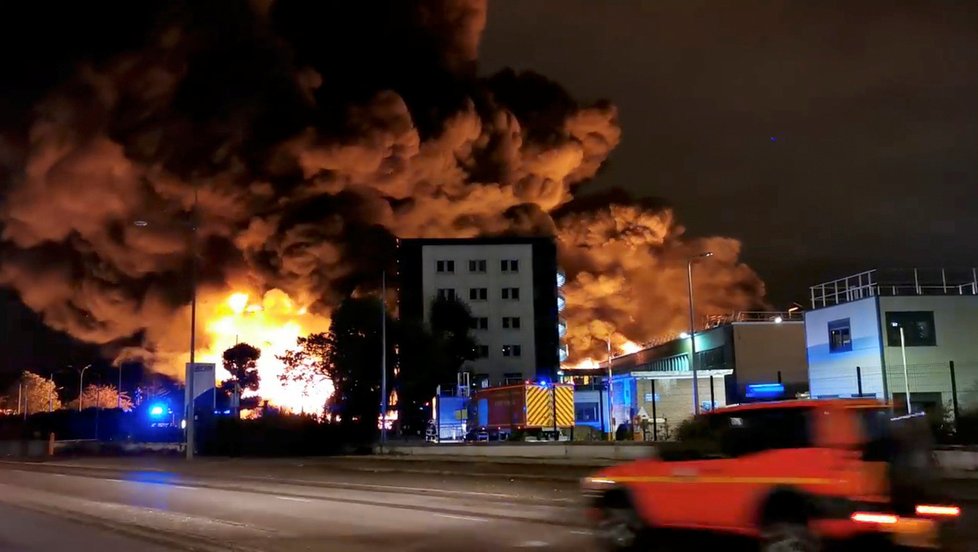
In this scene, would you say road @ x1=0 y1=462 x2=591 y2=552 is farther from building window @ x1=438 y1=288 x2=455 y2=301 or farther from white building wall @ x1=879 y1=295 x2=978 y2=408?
building window @ x1=438 y1=288 x2=455 y2=301

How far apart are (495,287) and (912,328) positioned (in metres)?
43.2

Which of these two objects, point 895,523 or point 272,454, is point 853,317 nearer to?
point 272,454

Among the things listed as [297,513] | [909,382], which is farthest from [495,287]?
[297,513]

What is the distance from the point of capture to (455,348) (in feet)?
235

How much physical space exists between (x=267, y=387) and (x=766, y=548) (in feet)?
206

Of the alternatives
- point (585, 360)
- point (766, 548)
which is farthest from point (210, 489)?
point (585, 360)

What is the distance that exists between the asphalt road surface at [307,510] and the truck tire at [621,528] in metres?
0.43

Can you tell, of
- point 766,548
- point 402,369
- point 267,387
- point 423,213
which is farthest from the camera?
point 423,213

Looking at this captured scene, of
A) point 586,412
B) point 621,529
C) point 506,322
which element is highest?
point 506,322

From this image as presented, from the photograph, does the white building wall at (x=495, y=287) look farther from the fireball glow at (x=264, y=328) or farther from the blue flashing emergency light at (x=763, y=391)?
the blue flashing emergency light at (x=763, y=391)

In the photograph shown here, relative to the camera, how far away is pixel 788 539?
28.0ft

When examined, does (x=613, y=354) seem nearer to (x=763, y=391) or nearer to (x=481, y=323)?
(x=481, y=323)

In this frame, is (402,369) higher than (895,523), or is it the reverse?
(402,369)

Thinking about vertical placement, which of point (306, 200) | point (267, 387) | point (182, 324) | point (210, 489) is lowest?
point (210, 489)
